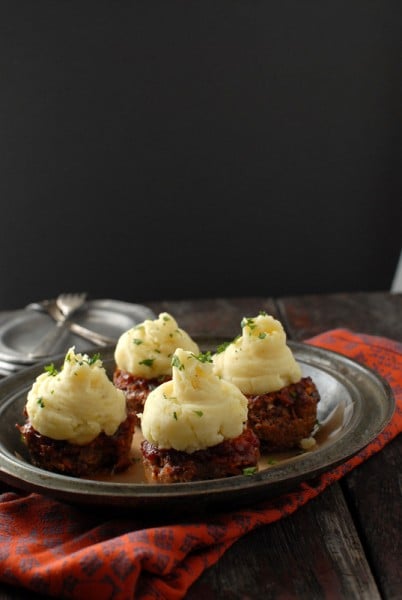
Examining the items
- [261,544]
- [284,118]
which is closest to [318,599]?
[261,544]

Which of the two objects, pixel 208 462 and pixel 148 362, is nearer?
pixel 208 462

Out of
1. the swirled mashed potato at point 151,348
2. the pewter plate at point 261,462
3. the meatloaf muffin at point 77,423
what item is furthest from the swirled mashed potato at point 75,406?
the swirled mashed potato at point 151,348

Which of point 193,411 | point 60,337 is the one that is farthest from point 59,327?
point 193,411

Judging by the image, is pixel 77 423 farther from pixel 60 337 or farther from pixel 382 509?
pixel 60 337

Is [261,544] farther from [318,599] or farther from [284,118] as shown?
[284,118]

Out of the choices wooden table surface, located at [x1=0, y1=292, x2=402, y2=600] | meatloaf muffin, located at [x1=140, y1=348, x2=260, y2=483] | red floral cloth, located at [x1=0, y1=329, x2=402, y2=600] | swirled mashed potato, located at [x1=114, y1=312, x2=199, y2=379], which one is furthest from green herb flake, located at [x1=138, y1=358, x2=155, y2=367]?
wooden table surface, located at [x1=0, y1=292, x2=402, y2=600]
